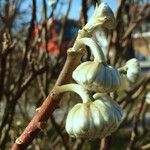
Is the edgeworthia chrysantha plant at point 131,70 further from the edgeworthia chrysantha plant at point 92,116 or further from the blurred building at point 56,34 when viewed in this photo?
the blurred building at point 56,34

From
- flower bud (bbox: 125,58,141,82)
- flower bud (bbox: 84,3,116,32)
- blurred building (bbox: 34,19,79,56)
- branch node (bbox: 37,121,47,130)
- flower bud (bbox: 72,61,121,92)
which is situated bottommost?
blurred building (bbox: 34,19,79,56)

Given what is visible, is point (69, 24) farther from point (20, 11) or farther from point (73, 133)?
point (73, 133)

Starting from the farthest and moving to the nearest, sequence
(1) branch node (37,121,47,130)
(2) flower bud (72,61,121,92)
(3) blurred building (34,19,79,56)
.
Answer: (3) blurred building (34,19,79,56)
(1) branch node (37,121,47,130)
(2) flower bud (72,61,121,92)

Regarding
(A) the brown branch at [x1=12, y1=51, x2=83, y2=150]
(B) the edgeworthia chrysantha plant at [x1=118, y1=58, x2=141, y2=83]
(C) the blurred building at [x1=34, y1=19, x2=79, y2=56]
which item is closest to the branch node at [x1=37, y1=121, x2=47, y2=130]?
(A) the brown branch at [x1=12, y1=51, x2=83, y2=150]

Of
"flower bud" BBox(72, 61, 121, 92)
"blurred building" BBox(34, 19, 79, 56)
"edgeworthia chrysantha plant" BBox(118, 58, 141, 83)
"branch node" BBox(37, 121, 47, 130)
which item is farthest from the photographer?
"blurred building" BBox(34, 19, 79, 56)

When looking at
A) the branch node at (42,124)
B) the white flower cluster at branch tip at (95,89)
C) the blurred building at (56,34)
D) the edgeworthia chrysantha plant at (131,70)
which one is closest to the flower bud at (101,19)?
the white flower cluster at branch tip at (95,89)

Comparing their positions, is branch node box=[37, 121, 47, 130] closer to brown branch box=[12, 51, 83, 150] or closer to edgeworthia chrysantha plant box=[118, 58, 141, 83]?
brown branch box=[12, 51, 83, 150]

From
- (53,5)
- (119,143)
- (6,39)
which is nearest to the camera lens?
(6,39)

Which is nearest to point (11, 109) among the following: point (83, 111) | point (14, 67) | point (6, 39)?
point (6, 39)
